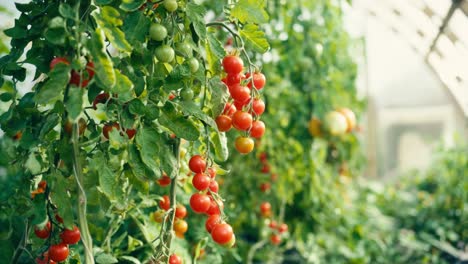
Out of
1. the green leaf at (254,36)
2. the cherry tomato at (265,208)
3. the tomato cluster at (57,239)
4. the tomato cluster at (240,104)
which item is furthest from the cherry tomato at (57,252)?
the cherry tomato at (265,208)

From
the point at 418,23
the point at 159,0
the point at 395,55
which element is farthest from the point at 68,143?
the point at 395,55

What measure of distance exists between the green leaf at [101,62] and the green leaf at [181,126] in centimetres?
15

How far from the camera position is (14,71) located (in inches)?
32.3

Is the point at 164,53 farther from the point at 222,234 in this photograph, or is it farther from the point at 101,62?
the point at 222,234

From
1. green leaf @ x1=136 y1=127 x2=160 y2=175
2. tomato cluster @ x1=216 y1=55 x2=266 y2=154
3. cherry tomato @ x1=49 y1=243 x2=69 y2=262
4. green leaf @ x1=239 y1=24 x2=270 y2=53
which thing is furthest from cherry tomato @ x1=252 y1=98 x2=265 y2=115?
cherry tomato @ x1=49 y1=243 x2=69 y2=262

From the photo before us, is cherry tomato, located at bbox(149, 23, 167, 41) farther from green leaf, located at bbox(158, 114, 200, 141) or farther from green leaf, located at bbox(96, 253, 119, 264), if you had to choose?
green leaf, located at bbox(96, 253, 119, 264)

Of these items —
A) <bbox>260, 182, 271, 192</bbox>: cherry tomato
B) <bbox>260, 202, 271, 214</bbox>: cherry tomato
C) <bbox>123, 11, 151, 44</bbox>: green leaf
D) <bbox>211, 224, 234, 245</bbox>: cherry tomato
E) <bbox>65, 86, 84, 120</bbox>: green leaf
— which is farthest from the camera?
<bbox>260, 182, 271, 192</bbox>: cherry tomato

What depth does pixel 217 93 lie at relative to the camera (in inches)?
32.4

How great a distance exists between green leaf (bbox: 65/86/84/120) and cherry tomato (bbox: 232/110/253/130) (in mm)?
289

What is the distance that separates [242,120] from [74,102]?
30 cm

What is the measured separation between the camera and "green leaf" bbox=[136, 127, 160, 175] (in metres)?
0.75

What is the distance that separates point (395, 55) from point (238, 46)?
408 cm

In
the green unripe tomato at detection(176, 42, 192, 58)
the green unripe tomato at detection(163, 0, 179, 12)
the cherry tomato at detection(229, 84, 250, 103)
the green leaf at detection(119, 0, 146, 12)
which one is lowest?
the cherry tomato at detection(229, 84, 250, 103)

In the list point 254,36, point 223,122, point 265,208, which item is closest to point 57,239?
point 223,122
